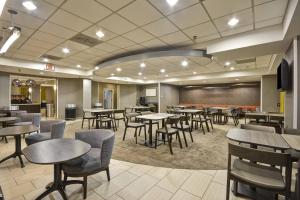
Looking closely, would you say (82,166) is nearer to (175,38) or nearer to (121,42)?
(121,42)

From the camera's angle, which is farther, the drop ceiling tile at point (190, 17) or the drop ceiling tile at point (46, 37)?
the drop ceiling tile at point (46, 37)

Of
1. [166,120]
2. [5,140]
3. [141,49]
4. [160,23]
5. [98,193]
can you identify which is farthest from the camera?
[141,49]

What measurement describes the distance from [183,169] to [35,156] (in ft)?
7.30

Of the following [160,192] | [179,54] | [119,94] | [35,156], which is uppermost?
[179,54]

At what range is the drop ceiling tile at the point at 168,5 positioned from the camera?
2.45 m

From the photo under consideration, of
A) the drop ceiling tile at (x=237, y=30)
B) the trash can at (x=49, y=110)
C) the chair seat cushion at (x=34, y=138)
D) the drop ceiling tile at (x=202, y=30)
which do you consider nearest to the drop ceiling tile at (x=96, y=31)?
the drop ceiling tile at (x=202, y=30)

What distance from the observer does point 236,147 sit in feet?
5.23

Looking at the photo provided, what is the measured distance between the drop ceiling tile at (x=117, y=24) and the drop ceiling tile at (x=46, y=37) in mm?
1535

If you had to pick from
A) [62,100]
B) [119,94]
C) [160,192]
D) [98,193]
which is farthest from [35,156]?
[119,94]

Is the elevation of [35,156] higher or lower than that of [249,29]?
lower

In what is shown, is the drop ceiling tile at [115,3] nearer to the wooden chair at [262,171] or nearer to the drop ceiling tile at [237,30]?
the drop ceiling tile at [237,30]

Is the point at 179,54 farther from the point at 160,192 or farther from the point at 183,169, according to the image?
the point at 160,192

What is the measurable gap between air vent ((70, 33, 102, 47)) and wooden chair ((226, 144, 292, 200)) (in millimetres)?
3905

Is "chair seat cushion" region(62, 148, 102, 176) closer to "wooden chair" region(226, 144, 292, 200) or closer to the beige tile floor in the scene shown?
the beige tile floor
